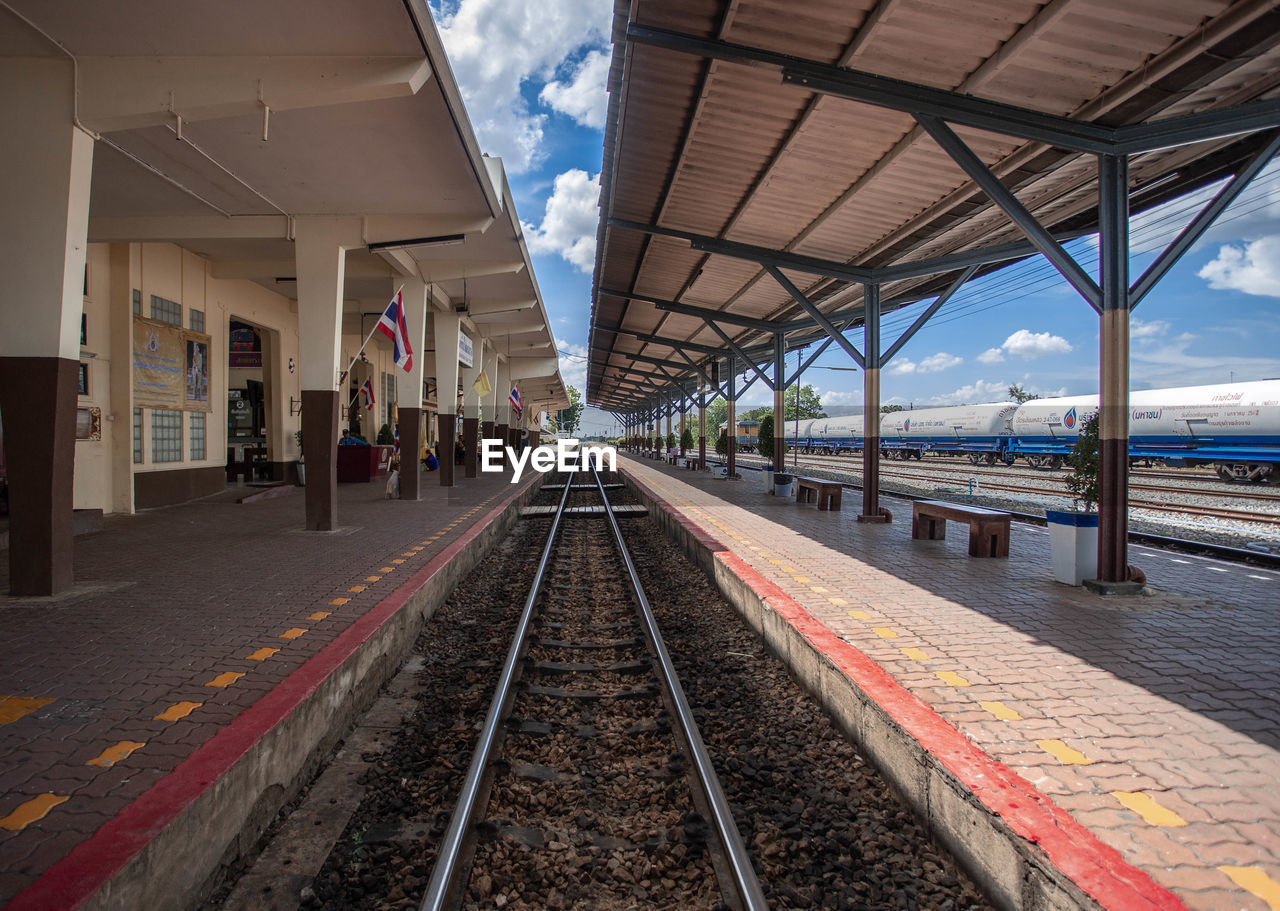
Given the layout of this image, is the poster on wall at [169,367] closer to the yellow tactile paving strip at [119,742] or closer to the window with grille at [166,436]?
the window with grille at [166,436]

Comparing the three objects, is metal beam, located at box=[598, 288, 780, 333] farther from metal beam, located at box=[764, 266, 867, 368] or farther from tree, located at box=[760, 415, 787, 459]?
metal beam, located at box=[764, 266, 867, 368]

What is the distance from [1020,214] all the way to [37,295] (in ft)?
29.0

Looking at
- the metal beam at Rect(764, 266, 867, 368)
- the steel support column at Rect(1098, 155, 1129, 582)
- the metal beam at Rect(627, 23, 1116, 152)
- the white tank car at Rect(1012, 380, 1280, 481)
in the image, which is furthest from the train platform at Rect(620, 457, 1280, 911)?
the white tank car at Rect(1012, 380, 1280, 481)

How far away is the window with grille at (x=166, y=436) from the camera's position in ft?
39.7

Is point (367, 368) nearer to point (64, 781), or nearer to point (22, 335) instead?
point (22, 335)

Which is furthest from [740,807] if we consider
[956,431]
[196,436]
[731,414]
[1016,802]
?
[956,431]

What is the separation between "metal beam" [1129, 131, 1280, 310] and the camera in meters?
5.73

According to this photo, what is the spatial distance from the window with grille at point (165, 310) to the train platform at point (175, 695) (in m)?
5.43

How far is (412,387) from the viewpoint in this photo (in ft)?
44.9

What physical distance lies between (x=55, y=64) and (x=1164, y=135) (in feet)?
32.0

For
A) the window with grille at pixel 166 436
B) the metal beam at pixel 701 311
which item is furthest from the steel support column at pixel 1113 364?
the window with grille at pixel 166 436

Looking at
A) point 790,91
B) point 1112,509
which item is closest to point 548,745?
point 1112,509

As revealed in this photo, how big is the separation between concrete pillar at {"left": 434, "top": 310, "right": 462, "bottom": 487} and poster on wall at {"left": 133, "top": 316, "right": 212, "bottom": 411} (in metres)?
4.97

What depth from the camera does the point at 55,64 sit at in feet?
19.4
